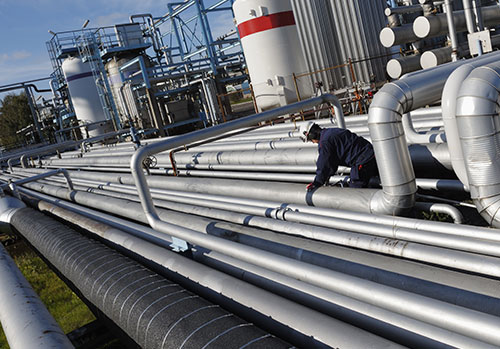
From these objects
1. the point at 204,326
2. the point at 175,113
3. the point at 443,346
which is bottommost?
the point at 443,346

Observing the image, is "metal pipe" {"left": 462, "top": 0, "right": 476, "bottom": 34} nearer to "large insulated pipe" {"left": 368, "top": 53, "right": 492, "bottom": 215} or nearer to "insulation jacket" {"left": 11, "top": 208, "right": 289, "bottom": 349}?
"large insulated pipe" {"left": 368, "top": 53, "right": 492, "bottom": 215}

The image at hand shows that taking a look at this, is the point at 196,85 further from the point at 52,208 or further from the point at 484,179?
the point at 484,179

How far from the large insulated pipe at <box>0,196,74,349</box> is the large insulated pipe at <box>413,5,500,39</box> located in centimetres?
1134

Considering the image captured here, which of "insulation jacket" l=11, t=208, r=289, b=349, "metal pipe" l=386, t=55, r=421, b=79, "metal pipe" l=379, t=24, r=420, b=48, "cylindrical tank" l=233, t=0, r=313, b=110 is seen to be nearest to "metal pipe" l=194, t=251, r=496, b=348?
"insulation jacket" l=11, t=208, r=289, b=349

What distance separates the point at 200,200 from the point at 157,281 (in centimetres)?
245

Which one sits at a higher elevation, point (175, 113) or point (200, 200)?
point (175, 113)

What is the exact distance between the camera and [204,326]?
217cm

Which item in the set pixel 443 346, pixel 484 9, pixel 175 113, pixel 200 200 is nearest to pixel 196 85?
pixel 175 113

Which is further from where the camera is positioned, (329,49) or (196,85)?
(196,85)

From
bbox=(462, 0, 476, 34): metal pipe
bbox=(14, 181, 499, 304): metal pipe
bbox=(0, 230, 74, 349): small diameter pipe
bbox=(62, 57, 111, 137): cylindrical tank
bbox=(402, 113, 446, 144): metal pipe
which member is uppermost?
bbox=(62, 57, 111, 137): cylindrical tank

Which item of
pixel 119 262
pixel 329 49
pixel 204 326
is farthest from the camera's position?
pixel 329 49

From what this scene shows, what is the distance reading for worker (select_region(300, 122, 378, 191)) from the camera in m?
4.32

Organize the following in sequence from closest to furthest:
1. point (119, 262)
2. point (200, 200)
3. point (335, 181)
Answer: point (119, 262)
point (335, 181)
point (200, 200)

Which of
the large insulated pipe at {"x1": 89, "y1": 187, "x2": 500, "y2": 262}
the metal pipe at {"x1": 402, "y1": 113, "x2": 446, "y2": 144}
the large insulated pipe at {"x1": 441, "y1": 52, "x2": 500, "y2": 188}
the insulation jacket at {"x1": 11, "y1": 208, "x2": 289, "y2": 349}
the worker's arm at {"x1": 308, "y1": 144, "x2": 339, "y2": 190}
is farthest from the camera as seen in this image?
the metal pipe at {"x1": 402, "y1": 113, "x2": 446, "y2": 144}
